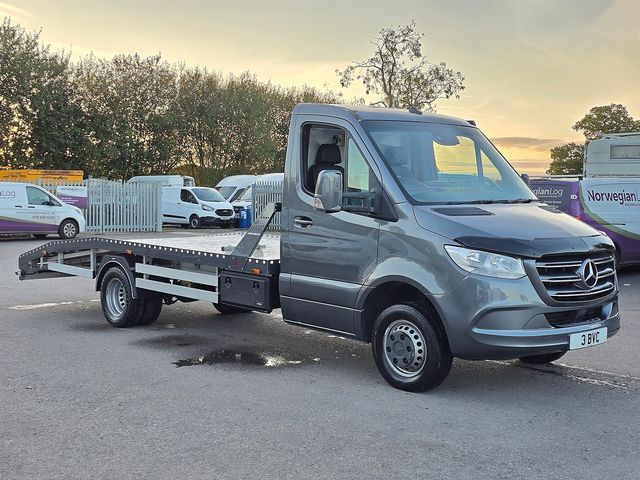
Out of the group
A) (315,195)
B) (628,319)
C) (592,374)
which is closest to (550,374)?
(592,374)

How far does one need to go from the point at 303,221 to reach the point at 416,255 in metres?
1.31

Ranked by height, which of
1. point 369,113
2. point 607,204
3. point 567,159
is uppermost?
point 567,159

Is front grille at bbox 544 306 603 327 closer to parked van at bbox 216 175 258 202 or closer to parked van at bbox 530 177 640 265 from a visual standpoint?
parked van at bbox 530 177 640 265

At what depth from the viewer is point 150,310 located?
29.8ft

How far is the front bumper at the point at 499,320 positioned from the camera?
219 inches

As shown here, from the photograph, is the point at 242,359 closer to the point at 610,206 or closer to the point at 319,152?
the point at 319,152

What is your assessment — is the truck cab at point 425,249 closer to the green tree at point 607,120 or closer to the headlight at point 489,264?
the headlight at point 489,264

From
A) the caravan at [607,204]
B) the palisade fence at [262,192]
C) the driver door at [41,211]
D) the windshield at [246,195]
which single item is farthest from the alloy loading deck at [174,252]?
the windshield at [246,195]

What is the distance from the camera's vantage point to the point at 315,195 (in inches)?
258

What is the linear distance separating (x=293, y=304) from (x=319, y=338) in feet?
5.20

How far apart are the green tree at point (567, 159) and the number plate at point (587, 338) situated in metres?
58.2

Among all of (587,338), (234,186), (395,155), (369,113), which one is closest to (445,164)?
(395,155)

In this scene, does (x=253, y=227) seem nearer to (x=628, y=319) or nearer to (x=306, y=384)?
(x=306, y=384)

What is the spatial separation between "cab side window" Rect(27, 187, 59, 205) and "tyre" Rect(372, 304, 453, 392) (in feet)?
64.4
